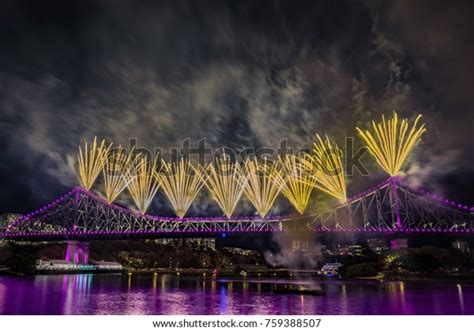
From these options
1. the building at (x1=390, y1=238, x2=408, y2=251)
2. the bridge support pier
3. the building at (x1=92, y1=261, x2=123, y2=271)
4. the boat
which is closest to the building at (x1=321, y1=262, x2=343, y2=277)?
the building at (x1=390, y1=238, x2=408, y2=251)

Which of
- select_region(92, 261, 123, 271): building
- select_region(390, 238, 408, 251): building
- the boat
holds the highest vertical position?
select_region(390, 238, 408, 251): building

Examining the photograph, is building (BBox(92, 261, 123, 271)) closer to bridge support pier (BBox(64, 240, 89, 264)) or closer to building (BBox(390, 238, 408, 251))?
bridge support pier (BBox(64, 240, 89, 264))

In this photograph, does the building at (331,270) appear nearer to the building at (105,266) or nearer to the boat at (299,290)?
the boat at (299,290)

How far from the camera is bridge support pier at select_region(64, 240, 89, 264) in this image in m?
82.2

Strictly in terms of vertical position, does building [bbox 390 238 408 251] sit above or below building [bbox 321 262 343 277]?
above

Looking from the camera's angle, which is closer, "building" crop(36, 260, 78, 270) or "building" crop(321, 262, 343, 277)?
"building" crop(321, 262, 343, 277)

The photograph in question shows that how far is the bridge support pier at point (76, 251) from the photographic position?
82.2 metres

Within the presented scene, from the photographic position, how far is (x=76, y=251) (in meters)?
83.9

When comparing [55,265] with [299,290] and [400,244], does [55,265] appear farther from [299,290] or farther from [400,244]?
[400,244]

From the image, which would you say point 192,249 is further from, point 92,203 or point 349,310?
point 349,310

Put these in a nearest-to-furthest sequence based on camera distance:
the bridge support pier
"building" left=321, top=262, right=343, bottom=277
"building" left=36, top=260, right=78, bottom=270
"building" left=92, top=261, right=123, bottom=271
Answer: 1. "building" left=321, top=262, right=343, bottom=277
2. "building" left=36, top=260, right=78, bottom=270
3. the bridge support pier
4. "building" left=92, top=261, right=123, bottom=271
